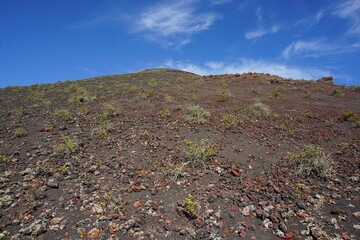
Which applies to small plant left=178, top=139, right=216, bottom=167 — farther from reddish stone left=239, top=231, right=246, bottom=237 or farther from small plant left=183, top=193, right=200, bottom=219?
reddish stone left=239, top=231, right=246, bottom=237

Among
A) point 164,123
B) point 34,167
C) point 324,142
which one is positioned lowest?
point 34,167

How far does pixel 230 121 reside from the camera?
9.59 meters

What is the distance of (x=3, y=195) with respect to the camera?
14.1 feet

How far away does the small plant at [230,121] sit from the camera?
8.92 m

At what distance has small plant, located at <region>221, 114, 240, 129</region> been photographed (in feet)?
29.3

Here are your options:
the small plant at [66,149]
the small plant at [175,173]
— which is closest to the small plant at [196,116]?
the small plant at [175,173]

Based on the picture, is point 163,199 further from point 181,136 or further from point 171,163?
point 181,136

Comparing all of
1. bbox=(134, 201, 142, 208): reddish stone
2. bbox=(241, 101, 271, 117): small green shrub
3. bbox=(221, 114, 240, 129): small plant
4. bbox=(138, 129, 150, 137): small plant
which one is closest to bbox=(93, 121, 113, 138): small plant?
bbox=(138, 129, 150, 137): small plant

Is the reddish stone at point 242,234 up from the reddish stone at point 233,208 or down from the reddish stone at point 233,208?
down

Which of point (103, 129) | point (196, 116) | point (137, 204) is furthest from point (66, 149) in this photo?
point (196, 116)

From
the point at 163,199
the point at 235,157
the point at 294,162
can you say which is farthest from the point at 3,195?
the point at 294,162

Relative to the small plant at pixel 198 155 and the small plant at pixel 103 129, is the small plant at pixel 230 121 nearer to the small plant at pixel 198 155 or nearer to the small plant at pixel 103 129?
the small plant at pixel 198 155

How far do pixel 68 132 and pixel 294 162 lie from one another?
27.5 feet

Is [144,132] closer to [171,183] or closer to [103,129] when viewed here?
[103,129]
